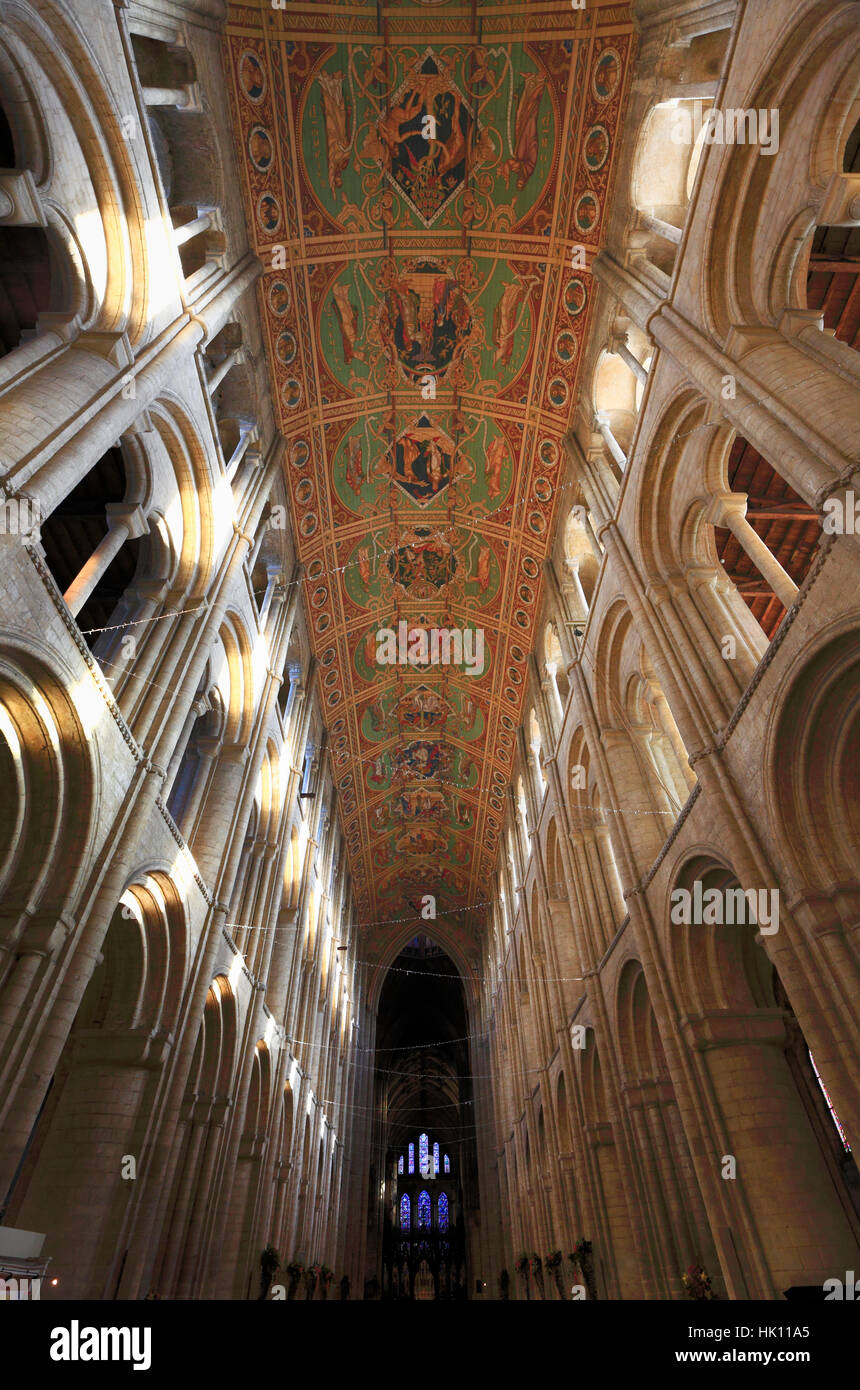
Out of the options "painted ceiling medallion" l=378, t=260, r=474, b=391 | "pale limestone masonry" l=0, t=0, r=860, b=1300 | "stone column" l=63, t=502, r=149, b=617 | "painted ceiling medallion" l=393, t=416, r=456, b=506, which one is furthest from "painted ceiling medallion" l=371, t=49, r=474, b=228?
"stone column" l=63, t=502, r=149, b=617

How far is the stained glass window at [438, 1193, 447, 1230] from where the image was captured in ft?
146

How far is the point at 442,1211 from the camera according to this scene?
45250 millimetres

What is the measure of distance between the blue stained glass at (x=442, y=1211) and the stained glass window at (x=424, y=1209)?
0.69 metres

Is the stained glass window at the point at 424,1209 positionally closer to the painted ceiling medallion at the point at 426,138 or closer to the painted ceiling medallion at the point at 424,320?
the painted ceiling medallion at the point at 424,320

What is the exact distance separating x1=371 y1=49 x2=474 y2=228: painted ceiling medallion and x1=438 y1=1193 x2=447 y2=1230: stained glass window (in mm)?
51121

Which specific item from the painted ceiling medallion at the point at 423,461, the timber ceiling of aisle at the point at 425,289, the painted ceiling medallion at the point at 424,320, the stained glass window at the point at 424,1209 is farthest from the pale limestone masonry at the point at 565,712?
the stained glass window at the point at 424,1209

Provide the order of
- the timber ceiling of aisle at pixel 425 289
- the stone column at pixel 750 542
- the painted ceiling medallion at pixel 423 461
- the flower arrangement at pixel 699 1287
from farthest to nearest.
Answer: the painted ceiling medallion at pixel 423 461 < the timber ceiling of aisle at pixel 425 289 < the stone column at pixel 750 542 < the flower arrangement at pixel 699 1287

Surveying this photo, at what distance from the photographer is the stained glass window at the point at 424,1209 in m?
45.0

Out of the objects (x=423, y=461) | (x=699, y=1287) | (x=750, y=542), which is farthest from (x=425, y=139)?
(x=699, y=1287)

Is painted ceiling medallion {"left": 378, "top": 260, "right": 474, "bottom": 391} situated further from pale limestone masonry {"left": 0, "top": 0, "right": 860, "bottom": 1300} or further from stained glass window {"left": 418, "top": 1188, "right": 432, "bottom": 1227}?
stained glass window {"left": 418, "top": 1188, "right": 432, "bottom": 1227}

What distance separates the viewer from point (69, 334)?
7.98 meters

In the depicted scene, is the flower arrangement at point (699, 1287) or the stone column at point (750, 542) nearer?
the flower arrangement at point (699, 1287)
